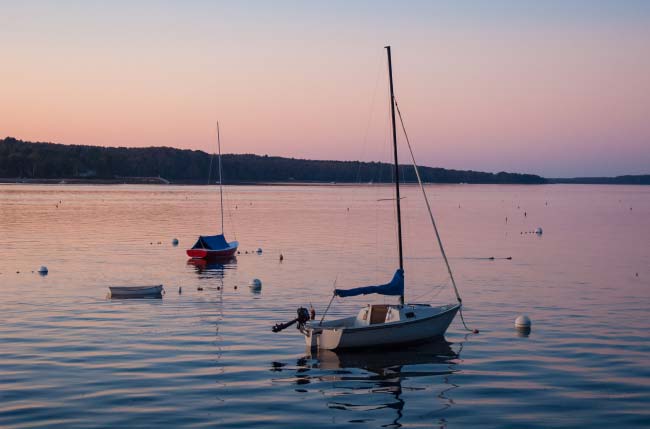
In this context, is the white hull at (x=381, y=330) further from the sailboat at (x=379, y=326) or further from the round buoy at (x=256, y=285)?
the round buoy at (x=256, y=285)

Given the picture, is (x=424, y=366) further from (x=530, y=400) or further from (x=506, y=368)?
(x=530, y=400)

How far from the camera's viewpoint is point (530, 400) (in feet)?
88.9

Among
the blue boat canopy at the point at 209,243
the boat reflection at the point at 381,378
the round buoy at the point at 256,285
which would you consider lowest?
the boat reflection at the point at 381,378

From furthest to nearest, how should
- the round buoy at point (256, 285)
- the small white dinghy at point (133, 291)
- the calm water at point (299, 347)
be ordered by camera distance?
the round buoy at point (256, 285)
the small white dinghy at point (133, 291)
the calm water at point (299, 347)

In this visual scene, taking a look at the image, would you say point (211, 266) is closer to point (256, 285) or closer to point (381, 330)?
point (256, 285)

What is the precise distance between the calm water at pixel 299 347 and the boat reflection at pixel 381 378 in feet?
0.36

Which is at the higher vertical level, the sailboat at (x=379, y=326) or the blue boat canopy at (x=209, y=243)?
the blue boat canopy at (x=209, y=243)

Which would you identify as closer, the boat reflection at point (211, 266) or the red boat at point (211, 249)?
the boat reflection at point (211, 266)

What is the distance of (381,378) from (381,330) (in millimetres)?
3657

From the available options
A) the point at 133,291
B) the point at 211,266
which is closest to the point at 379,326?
the point at 133,291

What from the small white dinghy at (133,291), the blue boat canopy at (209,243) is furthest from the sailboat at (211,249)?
the small white dinghy at (133,291)

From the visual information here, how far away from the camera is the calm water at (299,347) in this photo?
2566cm

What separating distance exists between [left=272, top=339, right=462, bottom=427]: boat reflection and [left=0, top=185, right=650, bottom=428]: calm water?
111 millimetres

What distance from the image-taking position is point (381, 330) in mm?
34000
